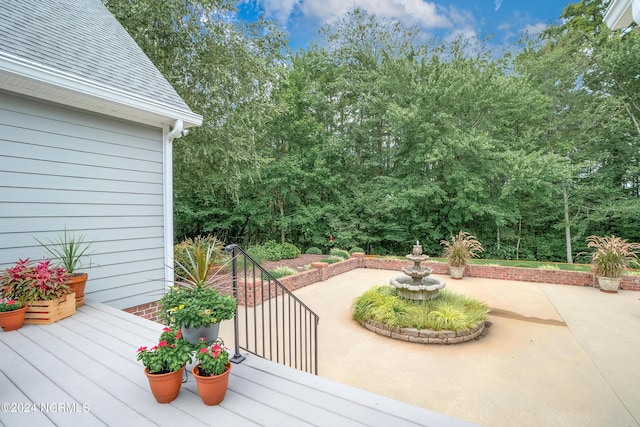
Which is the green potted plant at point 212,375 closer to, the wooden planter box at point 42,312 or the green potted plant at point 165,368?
the green potted plant at point 165,368

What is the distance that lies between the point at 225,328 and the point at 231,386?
124 inches

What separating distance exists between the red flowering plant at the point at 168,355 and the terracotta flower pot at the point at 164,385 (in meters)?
0.04

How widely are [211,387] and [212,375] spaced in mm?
57

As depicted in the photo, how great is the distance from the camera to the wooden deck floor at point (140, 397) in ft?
4.96

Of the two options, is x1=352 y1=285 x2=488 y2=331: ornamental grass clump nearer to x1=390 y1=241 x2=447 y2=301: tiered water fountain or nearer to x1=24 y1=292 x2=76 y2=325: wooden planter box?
x1=390 y1=241 x2=447 y2=301: tiered water fountain

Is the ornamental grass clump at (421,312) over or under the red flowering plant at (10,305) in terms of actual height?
under

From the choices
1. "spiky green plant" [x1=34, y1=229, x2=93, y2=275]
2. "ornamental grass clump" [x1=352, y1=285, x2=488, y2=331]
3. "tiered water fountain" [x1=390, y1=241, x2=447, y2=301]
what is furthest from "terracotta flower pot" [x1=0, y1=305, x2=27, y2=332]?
"tiered water fountain" [x1=390, y1=241, x2=447, y2=301]

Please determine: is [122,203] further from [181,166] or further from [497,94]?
[497,94]

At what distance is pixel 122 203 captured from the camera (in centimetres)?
371

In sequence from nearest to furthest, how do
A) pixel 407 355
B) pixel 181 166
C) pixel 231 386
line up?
pixel 231 386
pixel 407 355
pixel 181 166

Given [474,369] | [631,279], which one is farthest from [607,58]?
[474,369]

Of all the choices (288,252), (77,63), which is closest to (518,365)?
(77,63)

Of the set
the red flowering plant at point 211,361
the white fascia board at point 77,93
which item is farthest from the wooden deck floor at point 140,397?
the white fascia board at point 77,93

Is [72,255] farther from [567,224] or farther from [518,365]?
[567,224]
